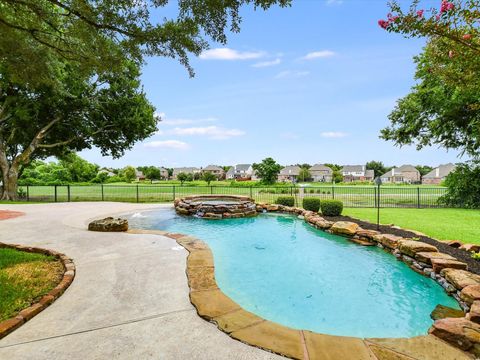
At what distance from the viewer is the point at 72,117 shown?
1852 cm

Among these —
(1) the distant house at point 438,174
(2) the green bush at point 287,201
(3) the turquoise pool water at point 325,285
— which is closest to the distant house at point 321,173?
(1) the distant house at point 438,174

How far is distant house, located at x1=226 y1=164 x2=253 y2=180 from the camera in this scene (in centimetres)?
9562

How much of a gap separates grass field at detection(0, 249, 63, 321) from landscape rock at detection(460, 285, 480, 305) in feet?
18.7

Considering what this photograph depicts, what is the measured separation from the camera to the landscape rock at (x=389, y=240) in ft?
21.1

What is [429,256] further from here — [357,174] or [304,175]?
[357,174]

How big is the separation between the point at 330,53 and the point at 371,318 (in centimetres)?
960

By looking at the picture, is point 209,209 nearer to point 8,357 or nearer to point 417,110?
point 8,357

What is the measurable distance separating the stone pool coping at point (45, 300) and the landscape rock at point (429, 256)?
6.43 metres

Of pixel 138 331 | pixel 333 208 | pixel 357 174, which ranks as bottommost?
pixel 138 331

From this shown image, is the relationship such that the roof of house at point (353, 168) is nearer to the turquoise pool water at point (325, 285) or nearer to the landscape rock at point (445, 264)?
the turquoise pool water at point (325, 285)

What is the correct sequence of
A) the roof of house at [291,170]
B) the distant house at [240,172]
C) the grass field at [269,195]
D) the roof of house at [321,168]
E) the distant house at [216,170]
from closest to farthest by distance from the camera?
the grass field at [269,195] → the roof of house at [321,168] → the roof of house at [291,170] → the distant house at [240,172] → the distant house at [216,170]

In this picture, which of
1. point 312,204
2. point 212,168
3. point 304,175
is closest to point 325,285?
point 312,204

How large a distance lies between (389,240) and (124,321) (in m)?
6.37

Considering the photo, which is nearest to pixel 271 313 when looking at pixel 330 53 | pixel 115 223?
pixel 115 223
